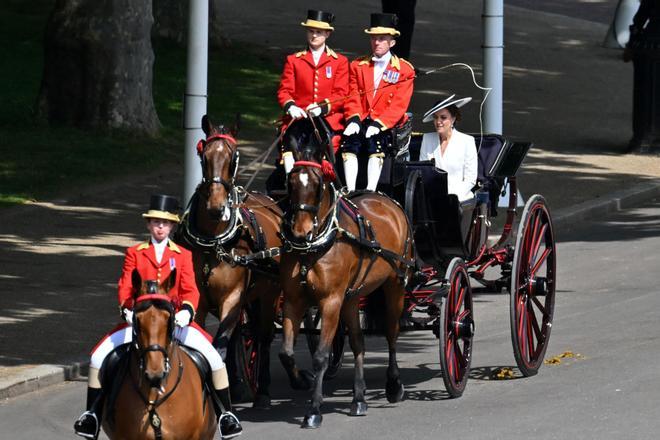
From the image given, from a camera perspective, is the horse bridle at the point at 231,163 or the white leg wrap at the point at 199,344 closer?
the white leg wrap at the point at 199,344

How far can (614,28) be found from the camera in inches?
1300

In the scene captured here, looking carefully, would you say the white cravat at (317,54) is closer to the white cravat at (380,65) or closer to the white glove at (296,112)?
the white cravat at (380,65)

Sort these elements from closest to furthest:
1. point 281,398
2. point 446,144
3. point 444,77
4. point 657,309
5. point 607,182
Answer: point 281,398
point 446,144
point 657,309
point 607,182
point 444,77

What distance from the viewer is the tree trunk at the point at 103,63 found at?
82.0ft

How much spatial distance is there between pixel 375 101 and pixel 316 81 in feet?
1.66

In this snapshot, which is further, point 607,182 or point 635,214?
point 607,182

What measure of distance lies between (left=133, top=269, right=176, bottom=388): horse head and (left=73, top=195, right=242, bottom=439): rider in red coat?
1.38 feet

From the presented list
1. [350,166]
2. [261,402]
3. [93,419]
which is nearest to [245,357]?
[261,402]

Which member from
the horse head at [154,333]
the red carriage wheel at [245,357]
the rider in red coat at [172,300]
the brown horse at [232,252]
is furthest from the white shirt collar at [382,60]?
the horse head at [154,333]

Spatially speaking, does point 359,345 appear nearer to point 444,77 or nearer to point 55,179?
point 55,179

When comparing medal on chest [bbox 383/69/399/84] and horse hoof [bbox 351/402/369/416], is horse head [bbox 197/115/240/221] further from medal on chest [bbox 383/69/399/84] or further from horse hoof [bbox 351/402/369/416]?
medal on chest [bbox 383/69/399/84]

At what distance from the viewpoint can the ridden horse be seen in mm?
11828

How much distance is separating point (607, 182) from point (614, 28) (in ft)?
32.1

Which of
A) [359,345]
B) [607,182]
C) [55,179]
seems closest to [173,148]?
[55,179]
